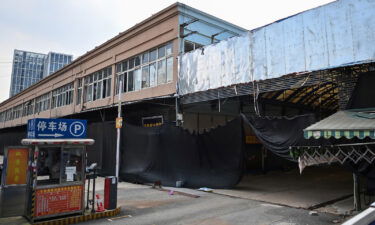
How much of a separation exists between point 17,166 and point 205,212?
4.90 m

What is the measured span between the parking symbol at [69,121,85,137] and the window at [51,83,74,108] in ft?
63.7

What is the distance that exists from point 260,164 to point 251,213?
9.70m

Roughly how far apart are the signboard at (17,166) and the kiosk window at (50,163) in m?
0.35

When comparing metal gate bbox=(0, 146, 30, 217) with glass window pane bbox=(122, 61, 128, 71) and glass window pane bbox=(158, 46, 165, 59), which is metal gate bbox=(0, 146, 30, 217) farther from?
glass window pane bbox=(122, 61, 128, 71)

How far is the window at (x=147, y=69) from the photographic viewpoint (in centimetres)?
1541

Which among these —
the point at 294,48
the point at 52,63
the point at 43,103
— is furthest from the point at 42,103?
the point at 294,48

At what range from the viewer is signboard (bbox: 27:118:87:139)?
23.0 feet

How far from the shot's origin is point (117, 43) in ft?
63.6

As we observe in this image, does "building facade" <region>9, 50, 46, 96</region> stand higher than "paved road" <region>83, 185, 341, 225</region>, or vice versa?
"building facade" <region>9, 50, 46, 96</region>

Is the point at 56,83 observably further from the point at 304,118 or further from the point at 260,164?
the point at 304,118

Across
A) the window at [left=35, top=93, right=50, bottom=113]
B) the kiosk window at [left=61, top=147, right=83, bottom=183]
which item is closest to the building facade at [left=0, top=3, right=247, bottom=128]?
the window at [left=35, top=93, right=50, bottom=113]

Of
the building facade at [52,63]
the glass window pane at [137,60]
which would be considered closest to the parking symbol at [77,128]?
the glass window pane at [137,60]

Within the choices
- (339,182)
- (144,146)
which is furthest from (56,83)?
(339,182)

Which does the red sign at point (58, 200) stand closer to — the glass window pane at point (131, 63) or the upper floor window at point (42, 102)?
the glass window pane at point (131, 63)
